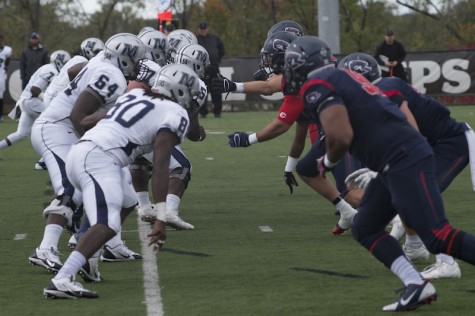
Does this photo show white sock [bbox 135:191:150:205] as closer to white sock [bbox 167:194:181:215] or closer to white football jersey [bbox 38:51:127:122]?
white sock [bbox 167:194:181:215]

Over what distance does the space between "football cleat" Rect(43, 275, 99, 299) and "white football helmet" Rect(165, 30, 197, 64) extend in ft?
14.1

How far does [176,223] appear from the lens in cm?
1002

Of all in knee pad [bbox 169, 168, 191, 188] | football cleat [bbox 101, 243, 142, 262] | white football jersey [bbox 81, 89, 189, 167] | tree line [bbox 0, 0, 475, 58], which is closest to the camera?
white football jersey [bbox 81, 89, 189, 167]

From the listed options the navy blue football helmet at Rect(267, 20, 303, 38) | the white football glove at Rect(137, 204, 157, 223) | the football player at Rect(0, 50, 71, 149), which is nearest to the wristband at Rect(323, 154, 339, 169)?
the white football glove at Rect(137, 204, 157, 223)

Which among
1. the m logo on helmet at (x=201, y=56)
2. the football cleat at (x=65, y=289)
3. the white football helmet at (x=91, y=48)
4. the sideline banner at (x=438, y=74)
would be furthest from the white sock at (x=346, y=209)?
the sideline banner at (x=438, y=74)

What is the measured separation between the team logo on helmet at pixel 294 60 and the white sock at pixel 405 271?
4.08 ft

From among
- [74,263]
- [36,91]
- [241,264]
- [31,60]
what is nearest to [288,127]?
[241,264]

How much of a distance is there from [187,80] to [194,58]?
2749 mm

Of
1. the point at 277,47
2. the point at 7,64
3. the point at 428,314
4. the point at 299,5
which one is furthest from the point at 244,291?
the point at 299,5

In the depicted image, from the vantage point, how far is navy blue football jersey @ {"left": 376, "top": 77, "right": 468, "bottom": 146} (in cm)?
751

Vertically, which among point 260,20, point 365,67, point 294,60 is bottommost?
point 260,20

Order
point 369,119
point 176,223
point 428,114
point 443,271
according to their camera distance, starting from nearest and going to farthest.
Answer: point 369,119, point 443,271, point 428,114, point 176,223

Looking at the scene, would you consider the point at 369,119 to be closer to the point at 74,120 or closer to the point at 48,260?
the point at 74,120

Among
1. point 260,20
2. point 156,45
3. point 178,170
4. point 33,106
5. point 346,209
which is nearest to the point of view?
point 346,209
